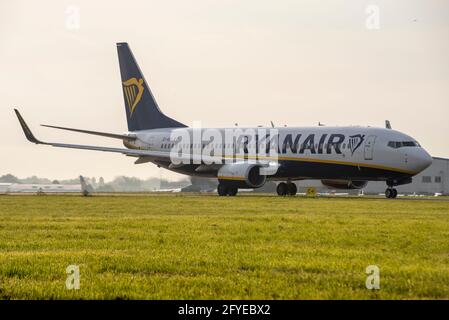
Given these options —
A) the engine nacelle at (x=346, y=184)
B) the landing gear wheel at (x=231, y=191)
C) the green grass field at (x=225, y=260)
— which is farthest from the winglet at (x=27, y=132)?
the green grass field at (x=225, y=260)

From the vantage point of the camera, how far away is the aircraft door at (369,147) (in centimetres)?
4769

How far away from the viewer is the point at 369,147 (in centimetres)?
4784

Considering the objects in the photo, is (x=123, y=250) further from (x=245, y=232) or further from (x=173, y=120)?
(x=173, y=120)

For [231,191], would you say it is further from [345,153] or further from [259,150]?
[345,153]

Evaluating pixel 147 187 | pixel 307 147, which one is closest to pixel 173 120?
pixel 307 147

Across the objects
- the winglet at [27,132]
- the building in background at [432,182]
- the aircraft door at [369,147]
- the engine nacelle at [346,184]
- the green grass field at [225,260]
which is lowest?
the building in background at [432,182]

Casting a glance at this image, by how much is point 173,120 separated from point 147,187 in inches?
4094

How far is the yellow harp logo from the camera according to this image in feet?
212

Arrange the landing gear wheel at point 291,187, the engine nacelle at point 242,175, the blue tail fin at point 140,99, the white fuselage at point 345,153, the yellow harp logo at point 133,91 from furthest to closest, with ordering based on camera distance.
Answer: the yellow harp logo at point 133,91
the blue tail fin at point 140,99
the landing gear wheel at point 291,187
the engine nacelle at point 242,175
the white fuselage at point 345,153

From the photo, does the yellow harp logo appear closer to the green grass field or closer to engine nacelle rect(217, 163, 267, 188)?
engine nacelle rect(217, 163, 267, 188)

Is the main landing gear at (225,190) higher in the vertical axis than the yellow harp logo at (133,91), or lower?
lower

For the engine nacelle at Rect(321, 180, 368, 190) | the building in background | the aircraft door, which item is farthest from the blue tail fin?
the building in background

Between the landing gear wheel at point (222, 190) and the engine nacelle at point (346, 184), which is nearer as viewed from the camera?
the engine nacelle at point (346, 184)

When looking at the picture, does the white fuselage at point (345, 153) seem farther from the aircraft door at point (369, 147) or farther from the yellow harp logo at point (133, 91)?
the yellow harp logo at point (133, 91)
